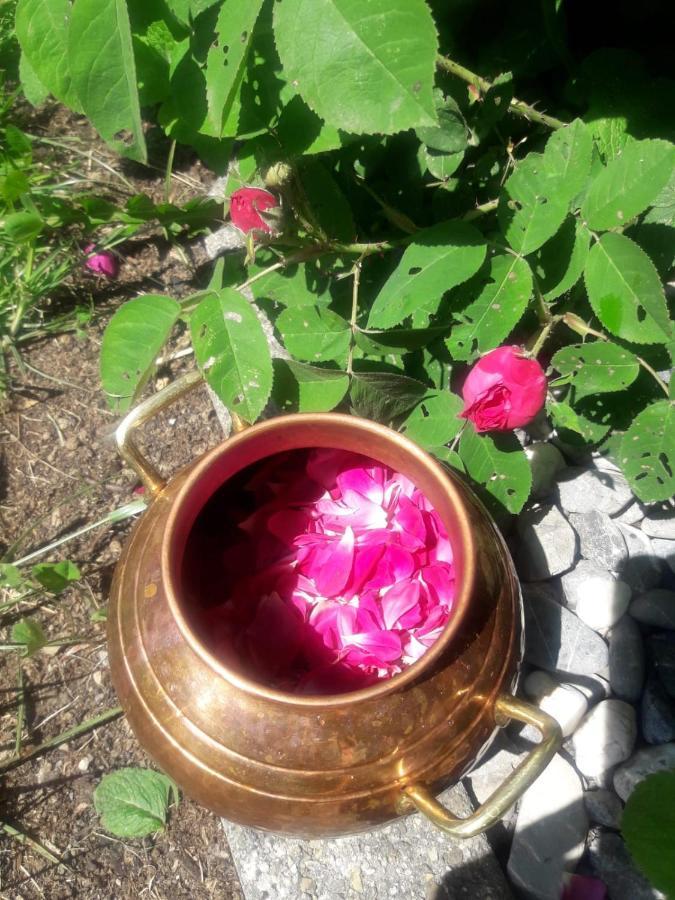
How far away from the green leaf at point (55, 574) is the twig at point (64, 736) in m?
0.22

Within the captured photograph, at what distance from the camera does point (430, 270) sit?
2.94 feet

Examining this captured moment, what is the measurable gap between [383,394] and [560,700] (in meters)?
0.54

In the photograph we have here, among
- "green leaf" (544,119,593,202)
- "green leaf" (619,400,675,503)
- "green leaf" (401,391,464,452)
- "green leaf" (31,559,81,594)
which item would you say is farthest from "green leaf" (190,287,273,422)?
"green leaf" (31,559,81,594)

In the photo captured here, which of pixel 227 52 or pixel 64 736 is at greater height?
pixel 227 52

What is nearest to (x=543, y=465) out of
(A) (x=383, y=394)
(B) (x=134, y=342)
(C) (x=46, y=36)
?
(A) (x=383, y=394)

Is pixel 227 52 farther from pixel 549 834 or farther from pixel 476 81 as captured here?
pixel 549 834

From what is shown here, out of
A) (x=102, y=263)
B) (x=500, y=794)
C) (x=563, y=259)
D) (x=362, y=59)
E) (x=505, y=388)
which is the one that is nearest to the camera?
(x=362, y=59)

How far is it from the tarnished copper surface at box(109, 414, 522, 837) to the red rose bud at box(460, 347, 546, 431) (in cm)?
8

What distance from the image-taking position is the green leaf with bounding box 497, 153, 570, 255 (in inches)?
34.3

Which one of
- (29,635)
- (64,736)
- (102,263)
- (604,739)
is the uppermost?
(102,263)

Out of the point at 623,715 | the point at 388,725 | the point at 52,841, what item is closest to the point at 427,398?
the point at 388,725

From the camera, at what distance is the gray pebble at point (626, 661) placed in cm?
120

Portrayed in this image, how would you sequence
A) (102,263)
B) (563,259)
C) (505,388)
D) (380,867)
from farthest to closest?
(102,263) → (380,867) → (563,259) → (505,388)

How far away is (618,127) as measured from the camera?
1.00 m
